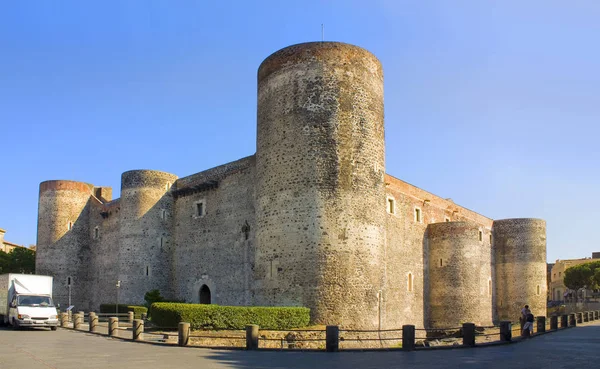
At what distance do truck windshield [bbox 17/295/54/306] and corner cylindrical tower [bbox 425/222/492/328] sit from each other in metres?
21.8

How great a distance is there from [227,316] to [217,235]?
11.4 m

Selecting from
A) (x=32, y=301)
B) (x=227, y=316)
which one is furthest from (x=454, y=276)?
(x=32, y=301)

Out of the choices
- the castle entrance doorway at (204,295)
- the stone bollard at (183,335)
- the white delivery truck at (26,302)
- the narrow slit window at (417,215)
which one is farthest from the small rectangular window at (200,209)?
the stone bollard at (183,335)

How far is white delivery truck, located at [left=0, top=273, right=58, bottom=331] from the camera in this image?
86.0 ft

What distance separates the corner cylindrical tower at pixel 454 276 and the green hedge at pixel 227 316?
51.0 ft

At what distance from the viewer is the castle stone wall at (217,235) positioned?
32.1 m

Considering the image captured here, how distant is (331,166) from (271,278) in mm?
5350

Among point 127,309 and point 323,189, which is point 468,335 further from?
point 127,309

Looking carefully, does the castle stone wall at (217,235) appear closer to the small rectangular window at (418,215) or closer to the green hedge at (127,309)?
the green hedge at (127,309)

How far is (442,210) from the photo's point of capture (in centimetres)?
4184

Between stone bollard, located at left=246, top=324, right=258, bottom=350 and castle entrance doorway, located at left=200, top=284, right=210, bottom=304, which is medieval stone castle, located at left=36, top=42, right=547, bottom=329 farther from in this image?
stone bollard, located at left=246, top=324, right=258, bottom=350

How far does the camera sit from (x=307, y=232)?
82.3 feet

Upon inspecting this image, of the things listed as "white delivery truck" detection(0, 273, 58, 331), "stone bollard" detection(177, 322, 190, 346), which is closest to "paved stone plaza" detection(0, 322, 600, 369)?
"stone bollard" detection(177, 322, 190, 346)

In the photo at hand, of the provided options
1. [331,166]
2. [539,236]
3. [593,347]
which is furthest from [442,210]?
[593,347]
